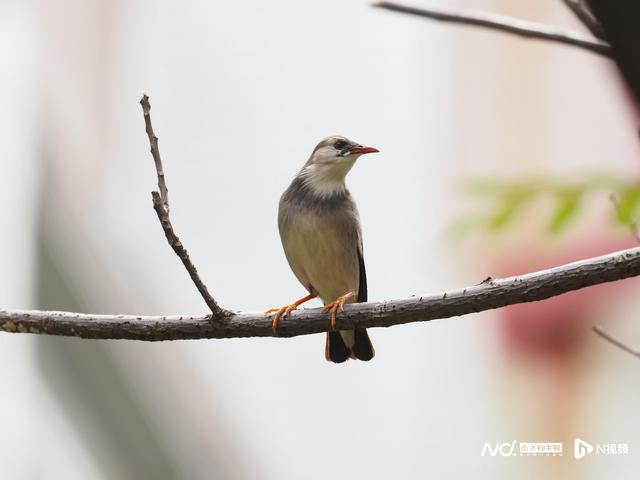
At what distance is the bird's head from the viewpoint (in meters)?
4.30

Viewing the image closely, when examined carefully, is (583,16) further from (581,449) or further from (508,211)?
(581,449)

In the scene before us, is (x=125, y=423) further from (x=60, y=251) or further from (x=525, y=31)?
(x=525, y=31)

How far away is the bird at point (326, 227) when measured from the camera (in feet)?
13.5

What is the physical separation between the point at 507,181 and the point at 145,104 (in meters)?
1.04

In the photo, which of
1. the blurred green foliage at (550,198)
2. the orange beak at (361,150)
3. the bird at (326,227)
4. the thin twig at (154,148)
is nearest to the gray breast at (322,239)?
the bird at (326,227)

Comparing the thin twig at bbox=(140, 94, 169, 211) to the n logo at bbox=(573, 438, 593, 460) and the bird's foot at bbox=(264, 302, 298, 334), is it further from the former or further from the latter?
the n logo at bbox=(573, 438, 593, 460)

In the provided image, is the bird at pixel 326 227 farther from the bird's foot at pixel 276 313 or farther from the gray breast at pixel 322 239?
the bird's foot at pixel 276 313

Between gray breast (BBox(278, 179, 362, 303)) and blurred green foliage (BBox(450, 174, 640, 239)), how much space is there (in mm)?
1524

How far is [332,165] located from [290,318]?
1521mm

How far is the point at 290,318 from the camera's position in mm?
2980

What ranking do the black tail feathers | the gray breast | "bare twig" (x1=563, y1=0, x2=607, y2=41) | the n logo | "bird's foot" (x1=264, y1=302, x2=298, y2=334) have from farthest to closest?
the n logo → the black tail feathers → the gray breast → "bird's foot" (x1=264, y1=302, x2=298, y2=334) → "bare twig" (x1=563, y1=0, x2=607, y2=41)

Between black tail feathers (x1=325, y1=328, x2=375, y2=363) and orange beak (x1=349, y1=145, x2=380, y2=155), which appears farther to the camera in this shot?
black tail feathers (x1=325, y1=328, x2=375, y2=363)

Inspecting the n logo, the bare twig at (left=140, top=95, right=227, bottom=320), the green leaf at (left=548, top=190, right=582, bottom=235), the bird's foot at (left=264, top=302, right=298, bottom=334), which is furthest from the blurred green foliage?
the n logo

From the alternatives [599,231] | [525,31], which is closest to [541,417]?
[599,231]
